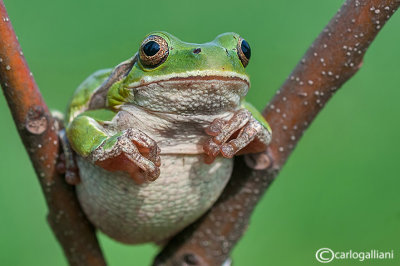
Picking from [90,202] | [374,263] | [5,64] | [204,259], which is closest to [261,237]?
[374,263]

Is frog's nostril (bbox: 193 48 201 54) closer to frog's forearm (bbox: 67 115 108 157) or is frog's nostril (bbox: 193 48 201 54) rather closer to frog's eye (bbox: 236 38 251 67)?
frog's eye (bbox: 236 38 251 67)

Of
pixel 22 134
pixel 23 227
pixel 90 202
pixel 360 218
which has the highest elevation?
pixel 22 134

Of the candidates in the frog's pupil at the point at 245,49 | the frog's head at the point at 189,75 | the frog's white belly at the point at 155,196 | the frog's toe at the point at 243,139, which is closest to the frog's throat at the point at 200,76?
the frog's head at the point at 189,75

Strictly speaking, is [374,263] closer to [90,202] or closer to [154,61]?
[90,202]

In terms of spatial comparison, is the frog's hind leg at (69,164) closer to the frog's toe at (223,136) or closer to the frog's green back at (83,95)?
the frog's green back at (83,95)

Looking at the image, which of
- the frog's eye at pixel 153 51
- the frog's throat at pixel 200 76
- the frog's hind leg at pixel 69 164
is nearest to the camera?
the frog's throat at pixel 200 76

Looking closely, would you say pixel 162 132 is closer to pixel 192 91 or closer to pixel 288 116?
pixel 192 91
